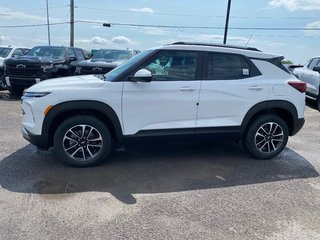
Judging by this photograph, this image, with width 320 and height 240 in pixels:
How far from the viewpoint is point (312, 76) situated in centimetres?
1093

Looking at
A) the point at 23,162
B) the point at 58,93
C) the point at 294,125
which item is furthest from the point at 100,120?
the point at 294,125

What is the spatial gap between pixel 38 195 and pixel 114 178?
3.30 feet

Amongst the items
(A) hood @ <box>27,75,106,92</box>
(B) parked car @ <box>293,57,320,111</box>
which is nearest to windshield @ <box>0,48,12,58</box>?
(A) hood @ <box>27,75,106,92</box>

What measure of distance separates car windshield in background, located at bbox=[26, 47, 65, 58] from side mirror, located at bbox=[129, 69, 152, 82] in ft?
25.9

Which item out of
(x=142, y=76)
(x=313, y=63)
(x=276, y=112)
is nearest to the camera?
(x=142, y=76)

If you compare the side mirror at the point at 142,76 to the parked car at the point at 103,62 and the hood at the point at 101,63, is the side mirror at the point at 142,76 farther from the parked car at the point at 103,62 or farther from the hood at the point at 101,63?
the hood at the point at 101,63

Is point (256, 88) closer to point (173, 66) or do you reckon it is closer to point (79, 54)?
point (173, 66)

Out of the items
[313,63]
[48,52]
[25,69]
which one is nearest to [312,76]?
[313,63]

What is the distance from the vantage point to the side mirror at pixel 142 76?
4539 mm

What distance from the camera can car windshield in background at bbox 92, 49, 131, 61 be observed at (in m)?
11.9

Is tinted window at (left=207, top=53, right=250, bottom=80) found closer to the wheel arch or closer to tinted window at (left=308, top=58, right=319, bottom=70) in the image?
the wheel arch

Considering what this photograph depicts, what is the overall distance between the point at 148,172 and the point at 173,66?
5.23 ft

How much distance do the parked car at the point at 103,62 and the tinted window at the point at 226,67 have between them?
6.06 metres

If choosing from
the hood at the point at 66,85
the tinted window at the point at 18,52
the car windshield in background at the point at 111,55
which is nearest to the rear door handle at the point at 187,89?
the hood at the point at 66,85
